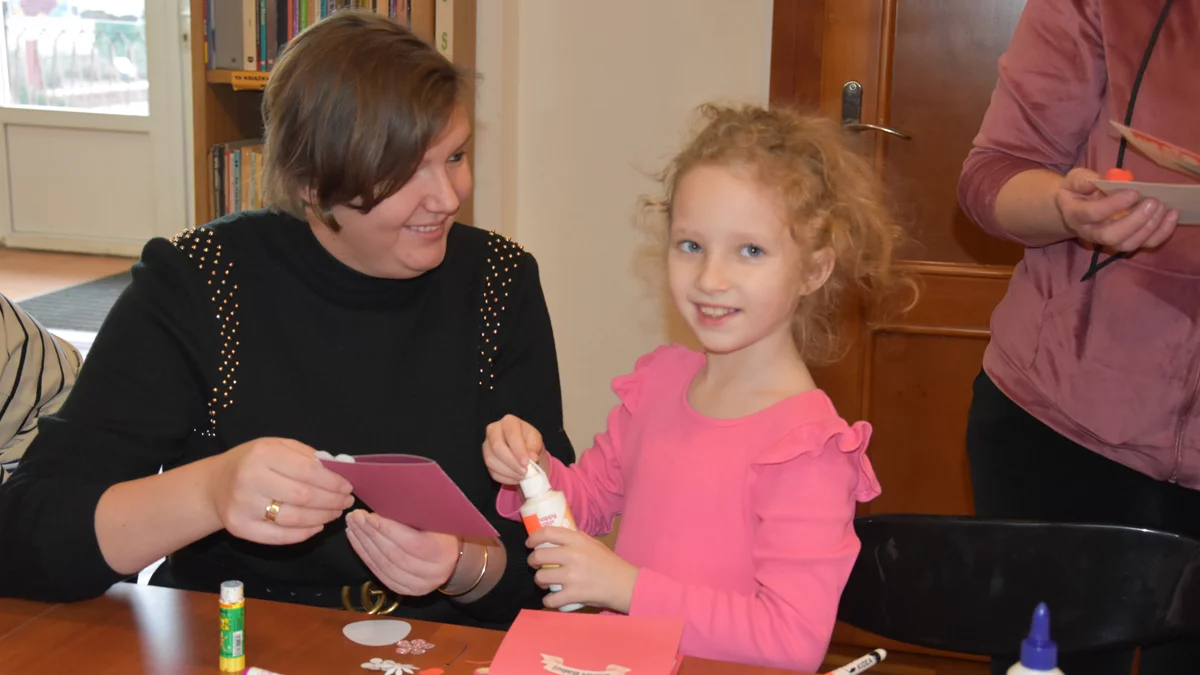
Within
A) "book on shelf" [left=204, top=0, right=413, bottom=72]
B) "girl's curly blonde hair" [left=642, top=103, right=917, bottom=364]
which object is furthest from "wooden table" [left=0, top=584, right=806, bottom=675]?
"book on shelf" [left=204, top=0, right=413, bottom=72]

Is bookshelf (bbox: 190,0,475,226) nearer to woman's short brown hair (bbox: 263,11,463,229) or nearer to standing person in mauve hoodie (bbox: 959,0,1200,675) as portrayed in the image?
woman's short brown hair (bbox: 263,11,463,229)

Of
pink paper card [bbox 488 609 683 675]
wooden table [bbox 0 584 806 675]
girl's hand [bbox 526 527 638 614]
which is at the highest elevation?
girl's hand [bbox 526 527 638 614]

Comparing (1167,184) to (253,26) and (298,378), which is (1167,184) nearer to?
(298,378)

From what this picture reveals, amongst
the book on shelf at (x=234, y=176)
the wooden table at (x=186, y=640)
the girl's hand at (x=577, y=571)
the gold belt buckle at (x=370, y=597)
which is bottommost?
the gold belt buckle at (x=370, y=597)

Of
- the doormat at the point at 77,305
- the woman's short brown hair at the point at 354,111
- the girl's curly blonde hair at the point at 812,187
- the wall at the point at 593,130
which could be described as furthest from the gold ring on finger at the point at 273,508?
the doormat at the point at 77,305

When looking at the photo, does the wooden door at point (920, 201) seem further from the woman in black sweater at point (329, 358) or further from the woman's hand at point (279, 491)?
the woman's hand at point (279, 491)

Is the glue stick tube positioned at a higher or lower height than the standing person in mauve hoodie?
lower

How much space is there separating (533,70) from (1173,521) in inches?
89.5

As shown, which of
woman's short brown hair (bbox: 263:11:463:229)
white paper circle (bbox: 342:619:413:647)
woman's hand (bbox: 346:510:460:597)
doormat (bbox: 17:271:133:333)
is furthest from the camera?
doormat (bbox: 17:271:133:333)

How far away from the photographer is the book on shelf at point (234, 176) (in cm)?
311

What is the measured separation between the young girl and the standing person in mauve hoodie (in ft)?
0.85

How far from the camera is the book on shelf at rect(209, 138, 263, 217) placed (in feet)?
10.2

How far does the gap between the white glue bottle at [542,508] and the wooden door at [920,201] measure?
194cm

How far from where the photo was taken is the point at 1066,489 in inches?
62.7
